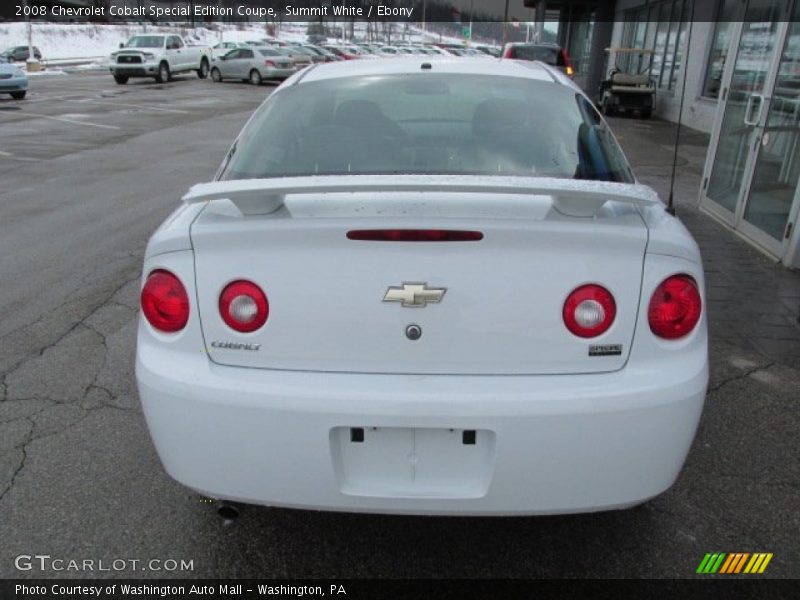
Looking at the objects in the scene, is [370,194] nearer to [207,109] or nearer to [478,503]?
[478,503]

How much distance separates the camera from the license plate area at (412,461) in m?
1.96

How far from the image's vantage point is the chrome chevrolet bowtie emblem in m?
1.94

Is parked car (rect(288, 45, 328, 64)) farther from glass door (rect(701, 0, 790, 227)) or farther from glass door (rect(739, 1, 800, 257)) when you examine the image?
glass door (rect(739, 1, 800, 257))

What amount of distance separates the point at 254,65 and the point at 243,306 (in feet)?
99.3

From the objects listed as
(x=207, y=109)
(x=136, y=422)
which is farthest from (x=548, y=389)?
(x=207, y=109)

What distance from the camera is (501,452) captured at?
1.93 metres

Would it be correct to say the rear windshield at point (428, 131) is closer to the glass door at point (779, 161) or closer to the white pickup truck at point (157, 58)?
the glass door at point (779, 161)

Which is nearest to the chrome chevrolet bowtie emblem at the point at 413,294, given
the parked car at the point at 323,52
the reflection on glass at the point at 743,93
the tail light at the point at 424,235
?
the tail light at the point at 424,235

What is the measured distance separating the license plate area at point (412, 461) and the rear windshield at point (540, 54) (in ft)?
59.7

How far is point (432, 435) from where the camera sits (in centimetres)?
196

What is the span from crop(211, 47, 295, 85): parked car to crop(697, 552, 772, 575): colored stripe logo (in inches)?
1178

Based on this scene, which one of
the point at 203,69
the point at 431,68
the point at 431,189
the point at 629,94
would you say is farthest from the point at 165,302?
the point at 203,69

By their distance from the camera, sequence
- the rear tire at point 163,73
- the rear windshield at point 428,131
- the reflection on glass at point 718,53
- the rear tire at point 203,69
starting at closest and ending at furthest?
the rear windshield at point 428,131
the reflection on glass at point 718,53
the rear tire at point 163,73
the rear tire at point 203,69

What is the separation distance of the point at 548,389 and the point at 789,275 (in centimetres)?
438
